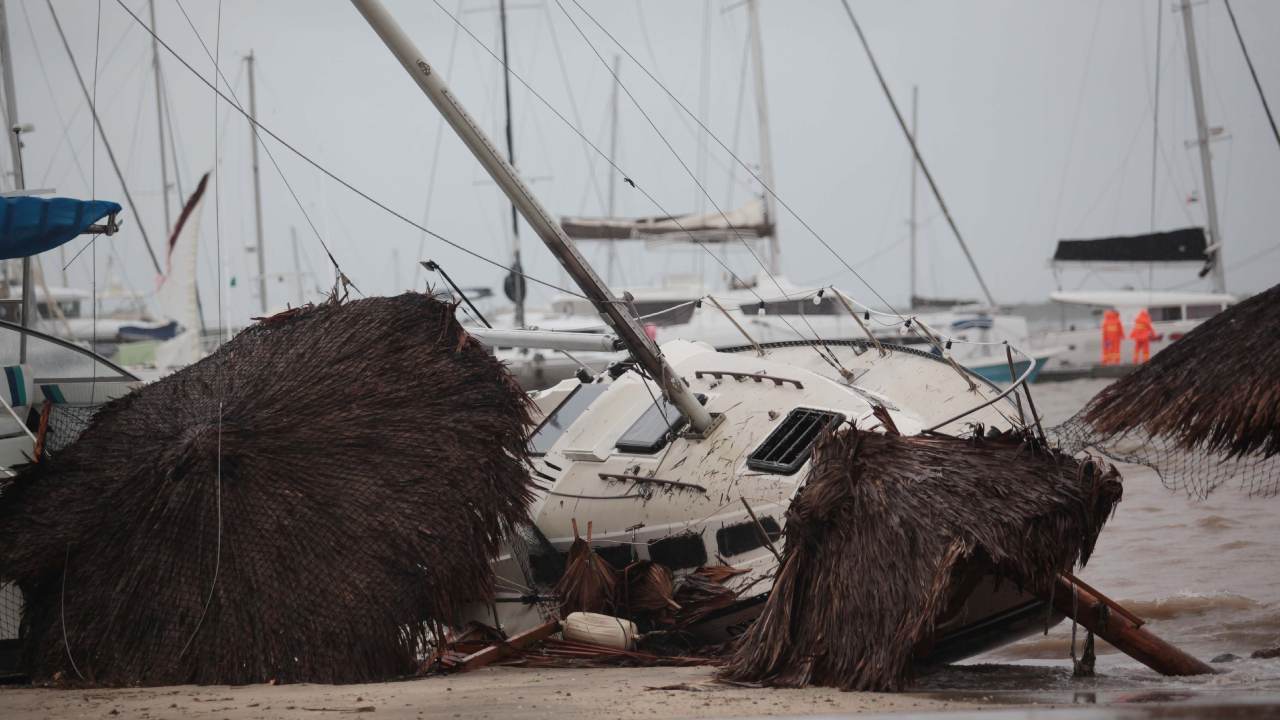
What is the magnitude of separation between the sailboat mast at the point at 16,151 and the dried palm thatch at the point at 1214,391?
7.70 metres

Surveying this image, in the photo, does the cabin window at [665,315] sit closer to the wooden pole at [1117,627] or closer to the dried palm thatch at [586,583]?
the dried palm thatch at [586,583]

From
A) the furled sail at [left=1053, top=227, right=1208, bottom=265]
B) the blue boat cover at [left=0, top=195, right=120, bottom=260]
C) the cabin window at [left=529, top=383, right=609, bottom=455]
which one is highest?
the furled sail at [left=1053, top=227, right=1208, bottom=265]

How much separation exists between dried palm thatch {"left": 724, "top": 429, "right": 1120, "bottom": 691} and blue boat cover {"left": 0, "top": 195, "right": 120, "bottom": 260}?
18.0ft

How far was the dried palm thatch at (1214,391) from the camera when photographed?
24.9 feet

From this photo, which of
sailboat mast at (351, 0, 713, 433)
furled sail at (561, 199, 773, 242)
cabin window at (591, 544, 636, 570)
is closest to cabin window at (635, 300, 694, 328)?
furled sail at (561, 199, 773, 242)

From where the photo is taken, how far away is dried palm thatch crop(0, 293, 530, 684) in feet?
25.9

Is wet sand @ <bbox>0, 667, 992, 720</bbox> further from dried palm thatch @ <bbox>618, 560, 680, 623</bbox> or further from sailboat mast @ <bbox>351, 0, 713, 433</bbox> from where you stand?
sailboat mast @ <bbox>351, 0, 713, 433</bbox>

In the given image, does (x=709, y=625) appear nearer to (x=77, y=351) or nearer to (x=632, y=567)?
(x=632, y=567)

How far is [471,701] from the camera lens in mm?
7117

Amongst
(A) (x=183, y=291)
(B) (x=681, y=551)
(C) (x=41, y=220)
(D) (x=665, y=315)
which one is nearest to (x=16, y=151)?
(C) (x=41, y=220)

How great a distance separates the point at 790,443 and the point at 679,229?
73.6 ft

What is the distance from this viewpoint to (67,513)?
8.43 metres

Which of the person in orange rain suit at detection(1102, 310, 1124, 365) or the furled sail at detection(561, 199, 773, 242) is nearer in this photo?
the furled sail at detection(561, 199, 773, 242)

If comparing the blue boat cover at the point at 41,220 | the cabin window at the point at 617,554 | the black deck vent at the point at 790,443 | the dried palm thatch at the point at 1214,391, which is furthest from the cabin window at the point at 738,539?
the blue boat cover at the point at 41,220
